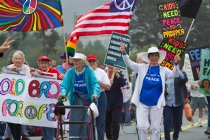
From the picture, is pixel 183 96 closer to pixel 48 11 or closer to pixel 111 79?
pixel 111 79

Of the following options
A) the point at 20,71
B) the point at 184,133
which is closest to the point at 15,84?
the point at 20,71

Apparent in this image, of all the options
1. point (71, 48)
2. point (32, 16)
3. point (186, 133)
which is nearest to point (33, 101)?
point (71, 48)

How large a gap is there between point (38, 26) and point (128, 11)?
1939mm

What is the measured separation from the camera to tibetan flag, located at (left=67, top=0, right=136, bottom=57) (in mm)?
13500

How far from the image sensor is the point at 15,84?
12.3 m

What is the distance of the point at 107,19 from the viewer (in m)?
13.9

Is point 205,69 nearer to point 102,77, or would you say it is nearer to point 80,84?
point 102,77

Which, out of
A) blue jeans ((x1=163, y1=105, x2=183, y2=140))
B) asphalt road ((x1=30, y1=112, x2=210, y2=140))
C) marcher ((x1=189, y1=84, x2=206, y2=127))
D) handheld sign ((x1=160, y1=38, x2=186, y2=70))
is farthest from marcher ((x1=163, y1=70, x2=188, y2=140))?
marcher ((x1=189, y1=84, x2=206, y2=127))

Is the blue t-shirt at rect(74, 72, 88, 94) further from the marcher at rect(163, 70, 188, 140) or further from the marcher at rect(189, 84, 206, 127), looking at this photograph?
the marcher at rect(189, 84, 206, 127)

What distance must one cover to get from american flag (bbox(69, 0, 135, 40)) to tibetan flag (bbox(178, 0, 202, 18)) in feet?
7.58

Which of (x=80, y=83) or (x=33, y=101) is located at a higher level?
(x=80, y=83)

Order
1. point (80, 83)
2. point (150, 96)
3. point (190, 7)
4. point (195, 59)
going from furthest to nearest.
Answer: point (190, 7) → point (195, 59) → point (150, 96) → point (80, 83)

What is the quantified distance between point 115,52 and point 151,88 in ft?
6.59

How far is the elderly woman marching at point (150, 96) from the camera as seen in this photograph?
11289 millimetres
